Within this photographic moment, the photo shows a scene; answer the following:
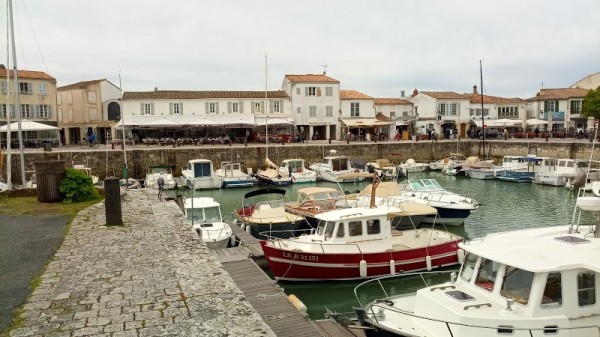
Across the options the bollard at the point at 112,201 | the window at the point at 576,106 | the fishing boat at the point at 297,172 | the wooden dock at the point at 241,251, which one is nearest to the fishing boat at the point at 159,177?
the fishing boat at the point at 297,172

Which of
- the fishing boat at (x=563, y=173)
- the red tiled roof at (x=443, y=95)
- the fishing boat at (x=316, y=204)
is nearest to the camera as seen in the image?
the fishing boat at (x=316, y=204)

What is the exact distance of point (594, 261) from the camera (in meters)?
8.70

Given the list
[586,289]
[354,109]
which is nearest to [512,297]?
[586,289]

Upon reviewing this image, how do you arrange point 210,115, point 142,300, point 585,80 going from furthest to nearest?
point 585,80 → point 210,115 → point 142,300

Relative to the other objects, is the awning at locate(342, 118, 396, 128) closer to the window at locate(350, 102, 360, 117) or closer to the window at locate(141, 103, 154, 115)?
the window at locate(350, 102, 360, 117)

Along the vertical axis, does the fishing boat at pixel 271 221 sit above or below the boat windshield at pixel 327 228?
below

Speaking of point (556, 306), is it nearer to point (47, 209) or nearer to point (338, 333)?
point (338, 333)

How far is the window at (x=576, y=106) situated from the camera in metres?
59.2

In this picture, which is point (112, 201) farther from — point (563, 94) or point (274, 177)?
point (563, 94)

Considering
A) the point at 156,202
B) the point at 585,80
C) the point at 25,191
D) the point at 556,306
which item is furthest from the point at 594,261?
the point at 585,80

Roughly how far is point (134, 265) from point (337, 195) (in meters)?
14.7

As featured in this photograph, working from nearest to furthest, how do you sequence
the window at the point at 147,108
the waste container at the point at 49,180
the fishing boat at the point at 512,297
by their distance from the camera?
the fishing boat at the point at 512,297, the waste container at the point at 49,180, the window at the point at 147,108

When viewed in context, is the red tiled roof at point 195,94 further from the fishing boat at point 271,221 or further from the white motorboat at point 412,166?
the fishing boat at point 271,221

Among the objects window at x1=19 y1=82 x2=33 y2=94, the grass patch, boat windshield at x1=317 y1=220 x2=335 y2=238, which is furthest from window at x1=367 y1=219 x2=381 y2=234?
window at x1=19 y1=82 x2=33 y2=94
